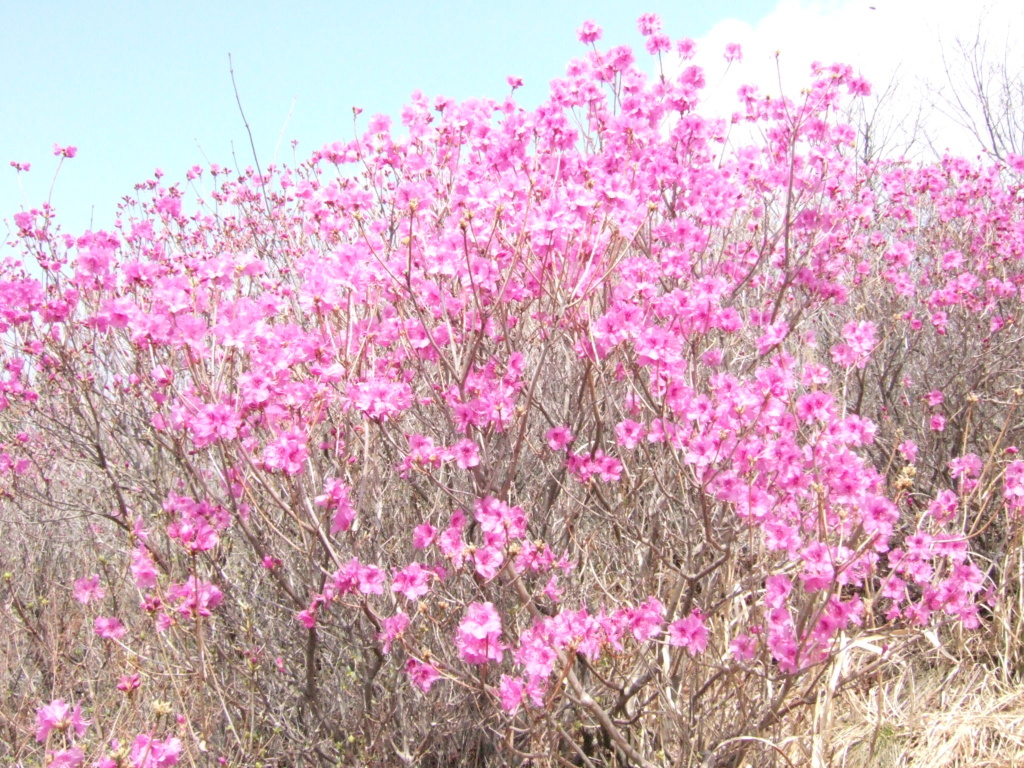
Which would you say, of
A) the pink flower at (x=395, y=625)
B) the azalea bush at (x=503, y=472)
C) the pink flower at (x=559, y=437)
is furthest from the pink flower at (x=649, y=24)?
the pink flower at (x=395, y=625)

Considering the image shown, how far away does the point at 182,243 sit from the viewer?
21.5 feet

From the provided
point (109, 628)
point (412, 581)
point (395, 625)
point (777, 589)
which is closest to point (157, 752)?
point (395, 625)

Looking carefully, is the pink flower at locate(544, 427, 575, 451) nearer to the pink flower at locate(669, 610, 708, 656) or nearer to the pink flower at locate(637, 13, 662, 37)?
the pink flower at locate(669, 610, 708, 656)

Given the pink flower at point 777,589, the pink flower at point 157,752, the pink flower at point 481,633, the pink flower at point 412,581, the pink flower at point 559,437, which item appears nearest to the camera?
the pink flower at point 157,752

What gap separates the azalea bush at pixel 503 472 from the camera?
287cm

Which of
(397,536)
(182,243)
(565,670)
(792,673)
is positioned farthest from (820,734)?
(182,243)

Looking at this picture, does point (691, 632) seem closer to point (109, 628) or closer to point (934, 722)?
point (934, 722)

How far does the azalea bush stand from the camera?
2.87 m

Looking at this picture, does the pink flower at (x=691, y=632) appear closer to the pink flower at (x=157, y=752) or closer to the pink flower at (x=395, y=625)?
the pink flower at (x=395, y=625)

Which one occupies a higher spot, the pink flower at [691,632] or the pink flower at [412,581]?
the pink flower at [412,581]

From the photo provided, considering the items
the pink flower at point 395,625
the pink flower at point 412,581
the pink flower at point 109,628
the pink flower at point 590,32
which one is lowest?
the pink flower at point 109,628

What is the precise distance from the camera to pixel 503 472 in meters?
3.72

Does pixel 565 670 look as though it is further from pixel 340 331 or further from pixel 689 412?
pixel 340 331

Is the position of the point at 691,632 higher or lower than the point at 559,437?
lower
